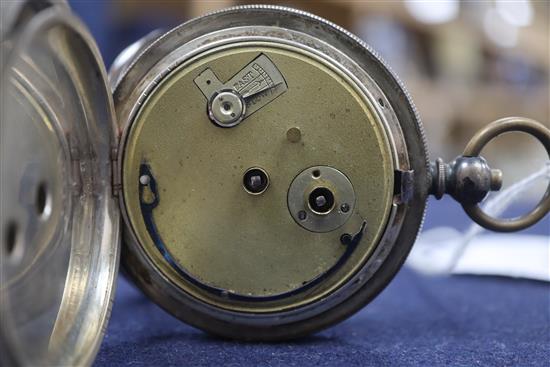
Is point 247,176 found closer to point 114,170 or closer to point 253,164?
point 253,164

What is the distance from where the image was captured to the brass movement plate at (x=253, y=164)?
0.68 m

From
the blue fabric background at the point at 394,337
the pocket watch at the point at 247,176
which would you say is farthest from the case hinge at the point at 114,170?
the blue fabric background at the point at 394,337

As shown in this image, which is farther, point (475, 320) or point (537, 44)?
point (537, 44)

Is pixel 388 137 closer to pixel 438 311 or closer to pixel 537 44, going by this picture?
pixel 438 311

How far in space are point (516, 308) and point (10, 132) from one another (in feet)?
2.35

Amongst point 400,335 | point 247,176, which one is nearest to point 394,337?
point 400,335

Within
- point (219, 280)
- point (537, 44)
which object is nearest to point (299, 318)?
point (219, 280)

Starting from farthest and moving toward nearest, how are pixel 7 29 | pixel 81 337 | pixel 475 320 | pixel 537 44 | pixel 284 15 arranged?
pixel 537 44, pixel 475 320, pixel 284 15, pixel 81 337, pixel 7 29

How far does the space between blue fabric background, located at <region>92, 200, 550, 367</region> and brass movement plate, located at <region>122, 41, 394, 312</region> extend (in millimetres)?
74

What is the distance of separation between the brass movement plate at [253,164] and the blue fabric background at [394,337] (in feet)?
0.24

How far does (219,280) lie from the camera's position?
0.69 metres

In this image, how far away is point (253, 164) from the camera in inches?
27.0
